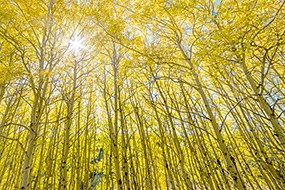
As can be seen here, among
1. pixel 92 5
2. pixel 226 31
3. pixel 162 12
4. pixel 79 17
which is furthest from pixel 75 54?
pixel 226 31

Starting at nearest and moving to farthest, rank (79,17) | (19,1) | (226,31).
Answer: (226,31) → (19,1) → (79,17)

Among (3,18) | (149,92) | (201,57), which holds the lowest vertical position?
(201,57)

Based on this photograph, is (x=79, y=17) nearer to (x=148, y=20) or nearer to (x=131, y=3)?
(x=131, y=3)

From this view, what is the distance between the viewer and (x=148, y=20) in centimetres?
197

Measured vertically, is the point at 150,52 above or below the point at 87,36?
below

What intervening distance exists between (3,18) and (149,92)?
7.80ft

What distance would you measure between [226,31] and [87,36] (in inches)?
79.6

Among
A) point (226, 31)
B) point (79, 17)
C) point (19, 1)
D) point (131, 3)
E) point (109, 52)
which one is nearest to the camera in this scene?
point (226, 31)

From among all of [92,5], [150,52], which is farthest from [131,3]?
[150,52]

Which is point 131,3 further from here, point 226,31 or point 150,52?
point 226,31

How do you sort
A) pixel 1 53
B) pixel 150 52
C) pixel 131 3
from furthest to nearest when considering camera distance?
pixel 1 53 < pixel 131 3 < pixel 150 52

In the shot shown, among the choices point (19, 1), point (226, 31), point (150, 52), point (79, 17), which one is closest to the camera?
point (226, 31)

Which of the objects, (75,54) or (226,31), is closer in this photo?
(226,31)

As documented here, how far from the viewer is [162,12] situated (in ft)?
6.18
